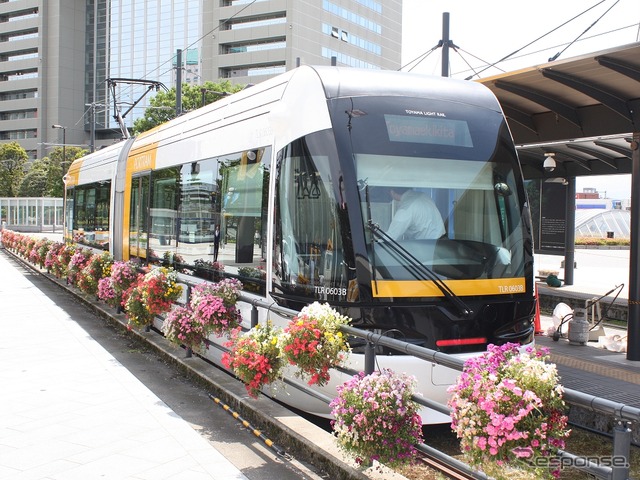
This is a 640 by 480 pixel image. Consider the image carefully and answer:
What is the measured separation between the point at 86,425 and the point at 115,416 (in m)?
0.33

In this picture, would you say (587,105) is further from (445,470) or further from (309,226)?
(445,470)

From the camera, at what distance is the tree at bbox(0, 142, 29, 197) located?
249ft

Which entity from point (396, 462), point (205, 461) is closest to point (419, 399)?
point (396, 462)

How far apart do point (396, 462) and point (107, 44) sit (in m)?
107

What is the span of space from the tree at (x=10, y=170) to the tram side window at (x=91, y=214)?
197 ft

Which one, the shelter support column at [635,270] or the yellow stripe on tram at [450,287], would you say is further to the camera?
the shelter support column at [635,270]

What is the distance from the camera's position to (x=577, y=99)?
10.3 m

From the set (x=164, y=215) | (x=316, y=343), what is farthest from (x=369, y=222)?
(x=164, y=215)

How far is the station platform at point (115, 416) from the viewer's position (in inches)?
193

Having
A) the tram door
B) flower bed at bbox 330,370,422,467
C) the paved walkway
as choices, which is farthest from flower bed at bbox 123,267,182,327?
flower bed at bbox 330,370,422,467

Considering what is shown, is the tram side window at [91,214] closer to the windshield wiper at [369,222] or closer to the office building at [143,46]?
the windshield wiper at [369,222]

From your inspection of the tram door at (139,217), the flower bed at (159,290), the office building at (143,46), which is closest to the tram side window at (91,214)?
the tram door at (139,217)

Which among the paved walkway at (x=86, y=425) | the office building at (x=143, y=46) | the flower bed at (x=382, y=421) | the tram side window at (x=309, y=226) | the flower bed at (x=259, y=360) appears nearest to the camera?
the flower bed at (x=382, y=421)

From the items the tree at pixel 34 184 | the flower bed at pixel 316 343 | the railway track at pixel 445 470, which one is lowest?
the railway track at pixel 445 470
